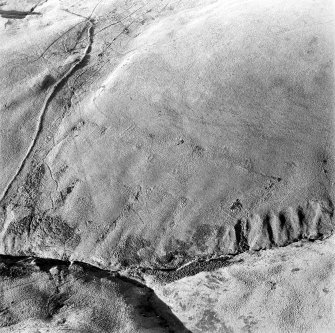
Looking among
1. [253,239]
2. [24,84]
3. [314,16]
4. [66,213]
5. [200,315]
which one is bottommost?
[200,315]

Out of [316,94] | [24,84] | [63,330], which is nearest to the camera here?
[63,330]

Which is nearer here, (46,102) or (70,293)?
(70,293)

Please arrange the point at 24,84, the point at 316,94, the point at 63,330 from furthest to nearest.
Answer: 1. the point at 24,84
2. the point at 316,94
3. the point at 63,330

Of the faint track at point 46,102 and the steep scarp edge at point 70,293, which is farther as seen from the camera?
the faint track at point 46,102

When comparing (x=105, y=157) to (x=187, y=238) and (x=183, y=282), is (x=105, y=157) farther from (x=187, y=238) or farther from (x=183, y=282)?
(x=183, y=282)

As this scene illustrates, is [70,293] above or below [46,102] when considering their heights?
below

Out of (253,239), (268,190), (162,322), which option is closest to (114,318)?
(162,322)

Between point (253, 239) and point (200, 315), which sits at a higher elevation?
point (253, 239)

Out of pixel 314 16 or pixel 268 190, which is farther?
pixel 314 16

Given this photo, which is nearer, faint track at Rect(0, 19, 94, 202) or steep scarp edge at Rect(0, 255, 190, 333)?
steep scarp edge at Rect(0, 255, 190, 333)

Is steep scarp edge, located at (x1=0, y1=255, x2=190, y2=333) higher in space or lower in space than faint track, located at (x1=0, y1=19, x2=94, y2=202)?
lower

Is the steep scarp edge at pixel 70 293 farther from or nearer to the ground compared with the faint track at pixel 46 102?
nearer to the ground
